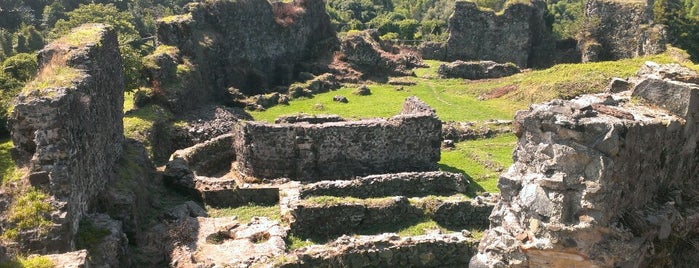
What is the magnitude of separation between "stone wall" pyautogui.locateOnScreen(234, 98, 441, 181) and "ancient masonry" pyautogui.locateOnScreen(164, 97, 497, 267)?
0.03 meters

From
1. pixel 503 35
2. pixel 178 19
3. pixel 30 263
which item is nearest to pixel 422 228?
pixel 30 263

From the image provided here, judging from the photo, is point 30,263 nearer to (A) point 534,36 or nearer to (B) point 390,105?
(B) point 390,105

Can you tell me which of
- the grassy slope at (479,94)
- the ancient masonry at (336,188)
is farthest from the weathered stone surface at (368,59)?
the ancient masonry at (336,188)

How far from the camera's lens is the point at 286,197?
16.9m

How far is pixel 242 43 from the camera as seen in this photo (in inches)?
1410

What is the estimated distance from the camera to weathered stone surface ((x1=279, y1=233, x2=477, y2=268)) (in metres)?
12.9

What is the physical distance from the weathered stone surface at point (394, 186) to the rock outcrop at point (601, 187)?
997cm

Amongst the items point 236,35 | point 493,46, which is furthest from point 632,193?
point 493,46

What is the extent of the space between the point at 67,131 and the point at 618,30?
42.2 meters

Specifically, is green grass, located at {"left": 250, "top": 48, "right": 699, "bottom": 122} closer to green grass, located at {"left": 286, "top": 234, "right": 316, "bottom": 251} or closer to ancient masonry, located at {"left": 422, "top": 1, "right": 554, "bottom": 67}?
ancient masonry, located at {"left": 422, "top": 1, "right": 554, "bottom": 67}

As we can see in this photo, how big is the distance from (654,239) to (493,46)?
4152 cm

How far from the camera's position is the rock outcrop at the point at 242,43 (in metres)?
30.6

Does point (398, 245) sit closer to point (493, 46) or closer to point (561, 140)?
point (561, 140)

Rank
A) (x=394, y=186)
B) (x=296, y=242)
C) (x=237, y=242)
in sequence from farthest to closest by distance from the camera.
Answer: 1. (x=394, y=186)
2. (x=296, y=242)
3. (x=237, y=242)
